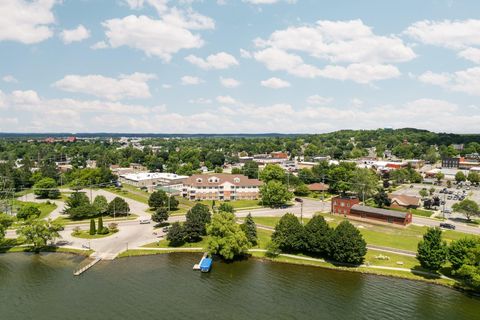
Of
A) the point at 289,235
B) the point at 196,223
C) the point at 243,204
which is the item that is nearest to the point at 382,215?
the point at 289,235

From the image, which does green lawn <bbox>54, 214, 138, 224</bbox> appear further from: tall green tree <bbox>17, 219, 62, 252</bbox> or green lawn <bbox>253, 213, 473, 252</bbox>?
green lawn <bbox>253, 213, 473, 252</bbox>

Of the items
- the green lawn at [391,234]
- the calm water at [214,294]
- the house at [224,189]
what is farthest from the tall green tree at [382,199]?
the calm water at [214,294]

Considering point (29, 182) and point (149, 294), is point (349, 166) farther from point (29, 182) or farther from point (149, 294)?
point (29, 182)

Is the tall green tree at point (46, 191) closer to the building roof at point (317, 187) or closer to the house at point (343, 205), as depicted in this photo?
the building roof at point (317, 187)

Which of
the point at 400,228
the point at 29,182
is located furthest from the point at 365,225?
the point at 29,182

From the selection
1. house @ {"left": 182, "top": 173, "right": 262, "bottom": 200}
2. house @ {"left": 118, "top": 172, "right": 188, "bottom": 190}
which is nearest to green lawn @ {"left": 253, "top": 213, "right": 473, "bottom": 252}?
house @ {"left": 182, "top": 173, "right": 262, "bottom": 200}

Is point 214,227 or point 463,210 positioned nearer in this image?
point 214,227
